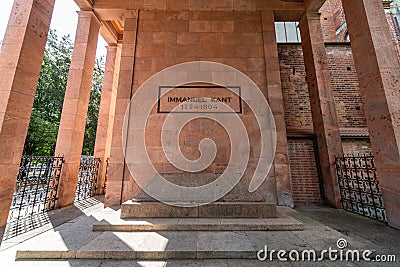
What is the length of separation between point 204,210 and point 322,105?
16.5ft

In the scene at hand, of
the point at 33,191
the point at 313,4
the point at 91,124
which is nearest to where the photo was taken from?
the point at 33,191

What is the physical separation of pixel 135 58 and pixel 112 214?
15.7 ft

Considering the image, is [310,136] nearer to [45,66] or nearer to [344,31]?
[344,31]

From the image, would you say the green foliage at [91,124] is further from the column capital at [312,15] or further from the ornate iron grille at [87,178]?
the column capital at [312,15]

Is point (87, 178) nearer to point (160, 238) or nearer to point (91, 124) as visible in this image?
point (160, 238)

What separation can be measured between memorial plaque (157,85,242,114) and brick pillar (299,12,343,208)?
8.66 ft

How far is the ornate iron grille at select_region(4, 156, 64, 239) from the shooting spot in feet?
13.7

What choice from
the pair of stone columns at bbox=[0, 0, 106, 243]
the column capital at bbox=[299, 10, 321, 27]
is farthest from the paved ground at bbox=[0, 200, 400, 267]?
the column capital at bbox=[299, 10, 321, 27]

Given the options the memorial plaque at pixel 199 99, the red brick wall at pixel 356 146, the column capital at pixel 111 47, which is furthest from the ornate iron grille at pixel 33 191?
the red brick wall at pixel 356 146

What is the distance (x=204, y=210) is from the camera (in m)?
3.98

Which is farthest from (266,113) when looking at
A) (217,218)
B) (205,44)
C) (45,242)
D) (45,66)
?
(45,66)

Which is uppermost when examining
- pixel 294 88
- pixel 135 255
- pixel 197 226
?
pixel 294 88

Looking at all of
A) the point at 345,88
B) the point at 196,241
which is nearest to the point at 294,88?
the point at 345,88

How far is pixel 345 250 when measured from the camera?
272cm
